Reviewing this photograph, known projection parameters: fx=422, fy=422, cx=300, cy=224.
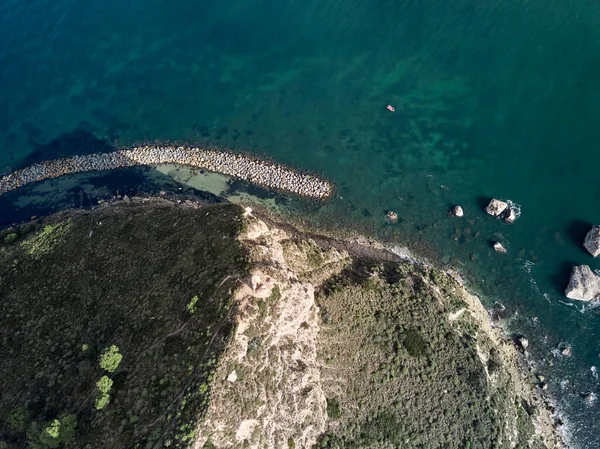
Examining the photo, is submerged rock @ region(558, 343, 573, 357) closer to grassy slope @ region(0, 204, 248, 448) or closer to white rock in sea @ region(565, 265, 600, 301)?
white rock in sea @ region(565, 265, 600, 301)

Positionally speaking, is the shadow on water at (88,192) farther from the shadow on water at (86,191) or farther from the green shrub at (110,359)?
the green shrub at (110,359)

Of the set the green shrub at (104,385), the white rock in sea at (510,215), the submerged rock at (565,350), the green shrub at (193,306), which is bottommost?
the submerged rock at (565,350)

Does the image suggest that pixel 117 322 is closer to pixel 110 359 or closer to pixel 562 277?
pixel 110 359

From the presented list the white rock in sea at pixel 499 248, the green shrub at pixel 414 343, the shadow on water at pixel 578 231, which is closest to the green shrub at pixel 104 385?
the green shrub at pixel 414 343

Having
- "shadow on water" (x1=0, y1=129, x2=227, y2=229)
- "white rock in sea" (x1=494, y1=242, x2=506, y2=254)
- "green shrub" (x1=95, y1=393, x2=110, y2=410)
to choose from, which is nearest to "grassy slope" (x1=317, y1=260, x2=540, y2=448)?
"white rock in sea" (x1=494, y1=242, x2=506, y2=254)

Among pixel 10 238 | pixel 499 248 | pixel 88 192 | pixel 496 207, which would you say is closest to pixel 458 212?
pixel 496 207

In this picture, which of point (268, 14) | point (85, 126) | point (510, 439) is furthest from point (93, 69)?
point (510, 439)
